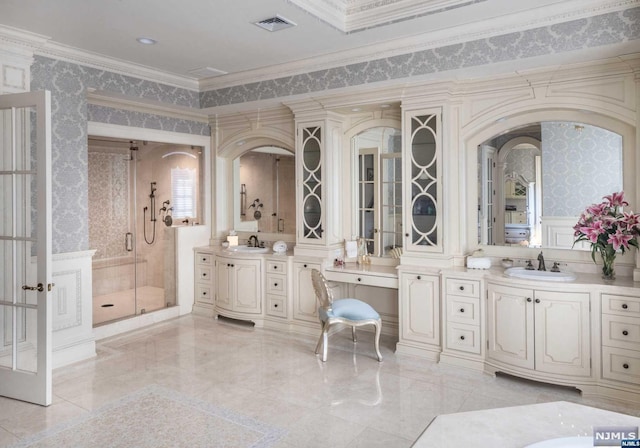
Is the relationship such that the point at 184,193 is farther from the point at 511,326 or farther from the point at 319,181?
the point at 511,326

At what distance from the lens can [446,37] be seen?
12.8ft

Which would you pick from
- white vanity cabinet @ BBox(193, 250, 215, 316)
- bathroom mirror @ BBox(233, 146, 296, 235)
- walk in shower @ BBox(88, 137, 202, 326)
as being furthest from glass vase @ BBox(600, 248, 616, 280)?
walk in shower @ BBox(88, 137, 202, 326)

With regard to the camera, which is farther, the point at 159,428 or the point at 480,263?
the point at 480,263

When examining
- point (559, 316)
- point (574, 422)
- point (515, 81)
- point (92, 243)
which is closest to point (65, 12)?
point (92, 243)

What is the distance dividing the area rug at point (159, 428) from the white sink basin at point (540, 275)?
2.25 metres

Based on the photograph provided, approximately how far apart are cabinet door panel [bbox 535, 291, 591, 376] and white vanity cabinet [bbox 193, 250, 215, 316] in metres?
3.84

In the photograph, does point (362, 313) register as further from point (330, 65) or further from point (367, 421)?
point (330, 65)

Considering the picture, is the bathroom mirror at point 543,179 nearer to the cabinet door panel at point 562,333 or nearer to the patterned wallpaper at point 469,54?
the cabinet door panel at point 562,333

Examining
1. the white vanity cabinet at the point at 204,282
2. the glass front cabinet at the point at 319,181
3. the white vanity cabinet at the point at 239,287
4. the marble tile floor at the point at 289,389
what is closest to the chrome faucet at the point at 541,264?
the marble tile floor at the point at 289,389

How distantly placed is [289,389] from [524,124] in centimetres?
308

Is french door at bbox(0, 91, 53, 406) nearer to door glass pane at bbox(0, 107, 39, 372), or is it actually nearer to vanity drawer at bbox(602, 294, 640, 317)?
door glass pane at bbox(0, 107, 39, 372)

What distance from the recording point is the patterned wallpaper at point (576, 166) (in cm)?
389

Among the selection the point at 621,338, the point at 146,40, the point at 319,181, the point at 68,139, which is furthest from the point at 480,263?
the point at 68,139

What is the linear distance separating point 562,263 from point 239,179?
398cm
